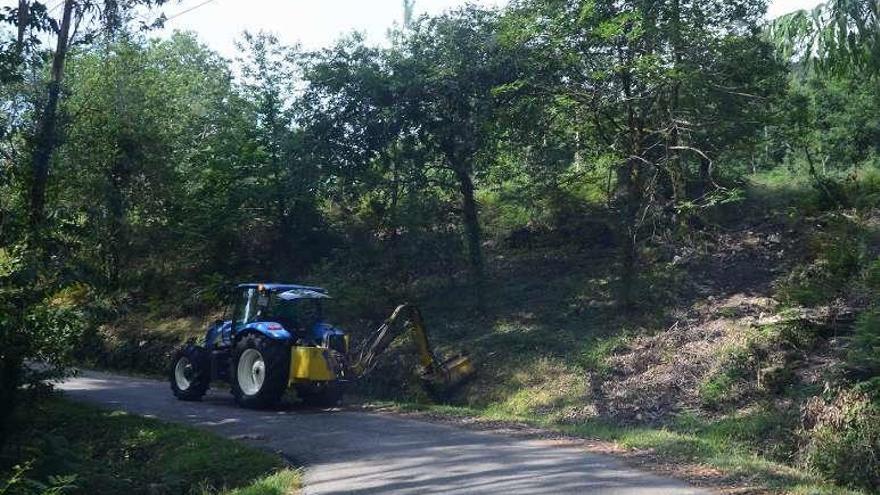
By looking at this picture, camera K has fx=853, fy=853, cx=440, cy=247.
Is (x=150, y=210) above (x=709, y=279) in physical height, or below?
above

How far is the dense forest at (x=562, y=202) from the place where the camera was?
1423 centimetres

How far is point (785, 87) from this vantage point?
1923 cm

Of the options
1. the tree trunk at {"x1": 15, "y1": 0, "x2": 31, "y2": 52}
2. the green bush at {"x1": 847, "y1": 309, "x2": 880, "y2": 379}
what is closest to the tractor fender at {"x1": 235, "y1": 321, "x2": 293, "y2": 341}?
the tree trunk at {"x1": 15, "y1": 0, "x2": 31, "y2": 52}

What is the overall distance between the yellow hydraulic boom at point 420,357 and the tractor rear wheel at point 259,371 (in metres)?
1.60

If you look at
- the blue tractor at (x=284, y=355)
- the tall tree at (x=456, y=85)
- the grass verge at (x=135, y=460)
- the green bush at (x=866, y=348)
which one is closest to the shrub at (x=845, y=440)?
the green bush at (x=866, y=348)

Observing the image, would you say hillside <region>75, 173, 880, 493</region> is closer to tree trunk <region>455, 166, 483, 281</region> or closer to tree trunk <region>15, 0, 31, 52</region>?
tree trunk <region>455, 166, 483, 281</region>

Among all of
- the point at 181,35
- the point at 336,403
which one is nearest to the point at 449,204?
the point at 336,403

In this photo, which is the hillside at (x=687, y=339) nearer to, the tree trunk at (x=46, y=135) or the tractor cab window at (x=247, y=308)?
the tractor cab window at (x=247, y=308)

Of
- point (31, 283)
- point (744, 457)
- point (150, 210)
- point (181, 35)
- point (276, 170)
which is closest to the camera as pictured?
point (744, 457)

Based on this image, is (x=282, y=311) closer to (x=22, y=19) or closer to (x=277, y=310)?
(x=277, y=310)

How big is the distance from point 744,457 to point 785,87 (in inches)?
445

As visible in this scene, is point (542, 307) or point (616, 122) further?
point (542, 307)

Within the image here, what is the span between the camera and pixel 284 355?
1575 cm

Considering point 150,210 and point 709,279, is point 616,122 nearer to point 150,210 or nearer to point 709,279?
point 709,279
